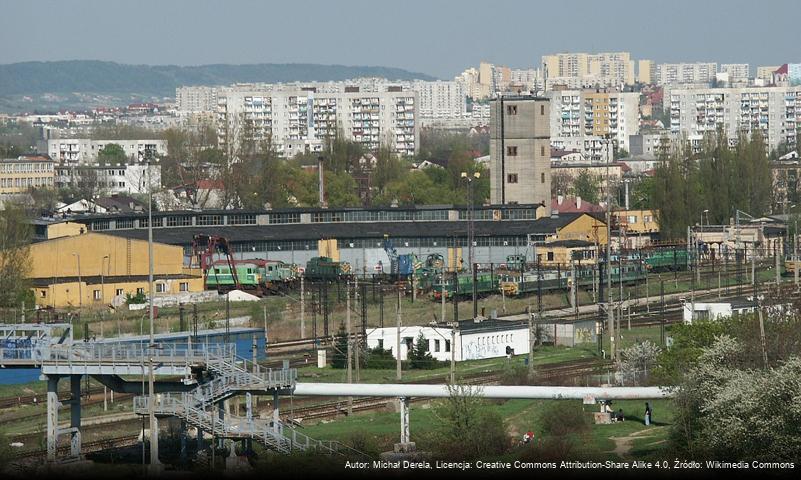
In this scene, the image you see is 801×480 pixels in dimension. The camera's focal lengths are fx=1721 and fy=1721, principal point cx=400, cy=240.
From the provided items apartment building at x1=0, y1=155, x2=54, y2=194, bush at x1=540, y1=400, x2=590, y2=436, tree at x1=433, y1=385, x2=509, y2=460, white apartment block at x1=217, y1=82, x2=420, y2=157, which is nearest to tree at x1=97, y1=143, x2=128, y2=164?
white apartment block at x1=217, y1=82, x2=420, y2=157

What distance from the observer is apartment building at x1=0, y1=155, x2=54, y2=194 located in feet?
338

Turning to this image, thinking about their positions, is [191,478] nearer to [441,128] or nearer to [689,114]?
[689,114]

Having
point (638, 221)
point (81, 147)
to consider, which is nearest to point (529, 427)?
point (638, 221)

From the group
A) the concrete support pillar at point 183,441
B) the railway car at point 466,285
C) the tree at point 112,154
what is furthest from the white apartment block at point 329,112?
the concrete support pillar at point 183,441

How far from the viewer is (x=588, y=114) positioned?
538 ft

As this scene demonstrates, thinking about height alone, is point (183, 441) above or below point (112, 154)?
Answer: below

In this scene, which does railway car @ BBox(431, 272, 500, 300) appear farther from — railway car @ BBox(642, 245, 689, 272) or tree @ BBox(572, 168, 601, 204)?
tree @ BBox(572, 168, 601, 204)

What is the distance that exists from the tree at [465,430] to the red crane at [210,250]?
27.9m

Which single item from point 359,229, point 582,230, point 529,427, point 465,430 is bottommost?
point 529,427

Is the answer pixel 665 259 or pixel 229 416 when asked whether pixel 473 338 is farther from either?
pixel 665 259

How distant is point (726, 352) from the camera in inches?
1169

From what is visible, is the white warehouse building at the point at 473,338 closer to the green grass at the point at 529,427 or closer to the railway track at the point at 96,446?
the green grass at the point at 529,427

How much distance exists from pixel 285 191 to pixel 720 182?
21716 mm

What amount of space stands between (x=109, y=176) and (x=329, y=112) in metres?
45.7
